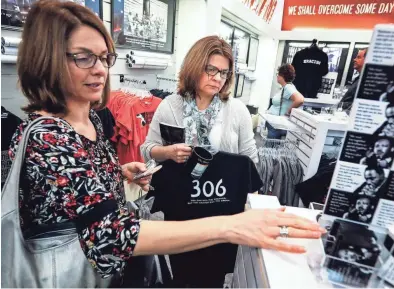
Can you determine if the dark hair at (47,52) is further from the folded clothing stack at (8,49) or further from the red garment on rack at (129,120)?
the red garment on rack at (129,120)

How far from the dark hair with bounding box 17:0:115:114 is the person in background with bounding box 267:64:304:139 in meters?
3.14

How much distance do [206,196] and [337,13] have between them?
545 centimetres

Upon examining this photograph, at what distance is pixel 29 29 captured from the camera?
721 mm

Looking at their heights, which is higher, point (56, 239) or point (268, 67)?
point (268, 67)

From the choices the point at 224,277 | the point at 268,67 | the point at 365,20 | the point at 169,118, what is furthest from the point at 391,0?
the point at 224,277

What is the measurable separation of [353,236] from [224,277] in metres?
0.81

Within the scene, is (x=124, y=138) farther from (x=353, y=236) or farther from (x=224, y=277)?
(x=353, y=236)

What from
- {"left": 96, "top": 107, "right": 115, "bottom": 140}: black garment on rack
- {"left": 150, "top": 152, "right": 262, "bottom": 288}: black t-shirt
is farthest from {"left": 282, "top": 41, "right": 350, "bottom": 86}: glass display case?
{"left": 150, "top": 152, "right": 262, "bottom": 288}: black t-shirt

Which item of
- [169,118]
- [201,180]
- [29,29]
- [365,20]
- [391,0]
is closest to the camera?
[29,29]

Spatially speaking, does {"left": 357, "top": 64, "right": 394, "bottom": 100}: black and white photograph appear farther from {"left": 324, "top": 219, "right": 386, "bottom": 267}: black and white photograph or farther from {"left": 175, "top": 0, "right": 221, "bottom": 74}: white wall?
{"left": 175, "top": 0, "right": 221, "bottom": 74}: white wall

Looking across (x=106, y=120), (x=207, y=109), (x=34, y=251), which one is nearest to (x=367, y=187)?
(x=34, y=251)

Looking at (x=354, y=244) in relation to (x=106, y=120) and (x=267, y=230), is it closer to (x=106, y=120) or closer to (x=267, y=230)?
(x=267, y=230)

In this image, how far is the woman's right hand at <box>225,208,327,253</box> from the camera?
0.60m

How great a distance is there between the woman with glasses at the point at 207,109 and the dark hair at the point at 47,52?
0.73 meters
